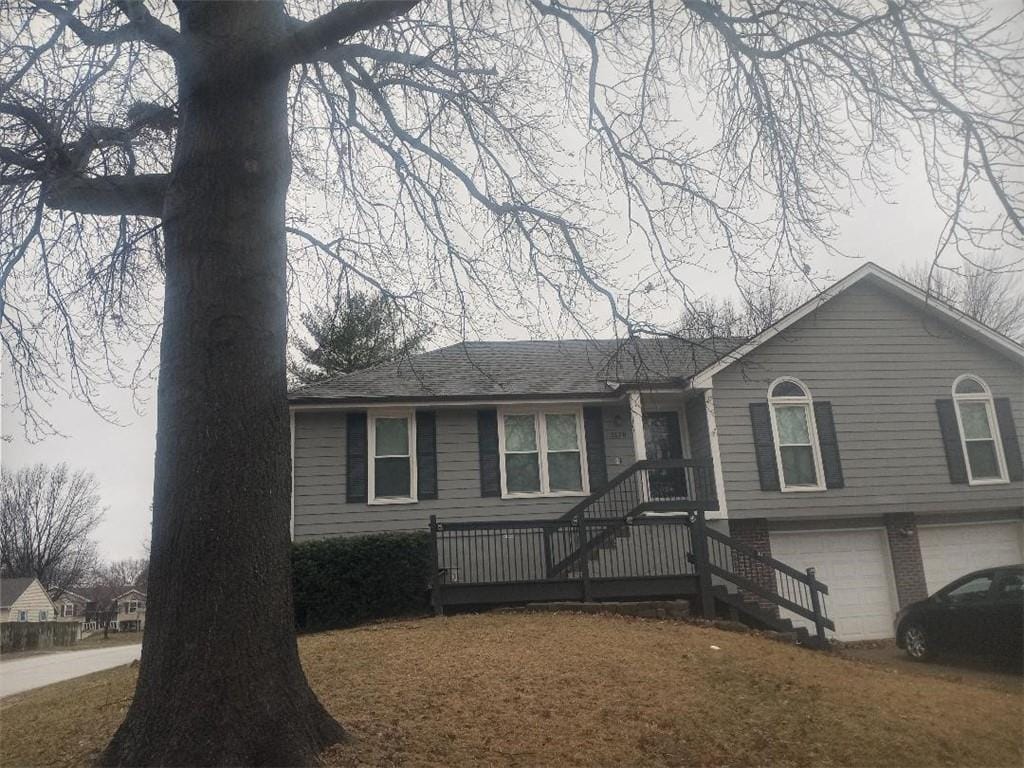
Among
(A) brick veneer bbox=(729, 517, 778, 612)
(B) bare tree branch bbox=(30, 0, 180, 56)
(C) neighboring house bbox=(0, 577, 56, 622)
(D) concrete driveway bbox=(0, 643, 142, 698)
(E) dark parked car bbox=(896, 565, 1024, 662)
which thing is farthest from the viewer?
(C) neighboring house bbox=(0, 577, 56, 622)

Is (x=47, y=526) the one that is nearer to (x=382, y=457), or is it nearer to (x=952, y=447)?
(x=382, y=457)

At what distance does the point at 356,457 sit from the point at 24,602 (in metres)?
12.0

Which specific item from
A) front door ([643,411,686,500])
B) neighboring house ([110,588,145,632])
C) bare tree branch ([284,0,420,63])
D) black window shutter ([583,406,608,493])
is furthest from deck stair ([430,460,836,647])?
neighboring house ([110,588,145,632])

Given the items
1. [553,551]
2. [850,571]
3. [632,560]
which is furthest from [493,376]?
[850,571]

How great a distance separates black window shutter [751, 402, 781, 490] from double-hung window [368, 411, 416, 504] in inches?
241

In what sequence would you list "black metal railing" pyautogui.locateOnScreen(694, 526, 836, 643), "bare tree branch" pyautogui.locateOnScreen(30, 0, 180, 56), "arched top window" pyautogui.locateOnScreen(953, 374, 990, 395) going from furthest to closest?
"arched top window" pyautogui.locateOnScreen(953, 374, 990, 395) < "black metal railing" pyautogui.locateOnScreen(694, 526, 836, 643) < "bare tree branch" pyautogui.locateOnScreen(30, 0, 180, 56)

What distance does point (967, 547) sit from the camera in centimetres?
1361

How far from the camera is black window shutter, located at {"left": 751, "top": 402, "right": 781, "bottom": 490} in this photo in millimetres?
13019

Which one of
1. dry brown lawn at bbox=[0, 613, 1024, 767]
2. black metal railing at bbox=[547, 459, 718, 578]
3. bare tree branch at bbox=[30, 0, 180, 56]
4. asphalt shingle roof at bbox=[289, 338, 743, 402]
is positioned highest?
bare tree branch at bbox=[30, 0, 180, 56]

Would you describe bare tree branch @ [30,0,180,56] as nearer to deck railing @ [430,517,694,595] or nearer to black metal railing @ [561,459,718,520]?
deck railing @ [430,517,694,595]

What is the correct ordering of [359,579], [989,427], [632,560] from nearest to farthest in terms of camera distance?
[359,579]
[632,560]
[989,427]

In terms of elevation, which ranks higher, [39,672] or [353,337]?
[353,337]

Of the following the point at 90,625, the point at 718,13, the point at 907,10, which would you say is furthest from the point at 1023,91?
the point at 90,625

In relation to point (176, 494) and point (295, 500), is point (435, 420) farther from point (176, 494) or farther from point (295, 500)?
point (176, 494)
